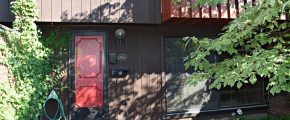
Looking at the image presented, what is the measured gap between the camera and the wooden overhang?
26.3 ft

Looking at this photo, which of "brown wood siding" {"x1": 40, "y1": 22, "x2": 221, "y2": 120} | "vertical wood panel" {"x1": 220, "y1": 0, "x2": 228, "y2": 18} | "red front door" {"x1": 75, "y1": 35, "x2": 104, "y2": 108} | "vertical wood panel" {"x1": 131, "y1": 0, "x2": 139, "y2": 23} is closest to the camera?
"vertical wood panel" {"x1": 220, "y1": 0, "x2": 228, "y2": 18}

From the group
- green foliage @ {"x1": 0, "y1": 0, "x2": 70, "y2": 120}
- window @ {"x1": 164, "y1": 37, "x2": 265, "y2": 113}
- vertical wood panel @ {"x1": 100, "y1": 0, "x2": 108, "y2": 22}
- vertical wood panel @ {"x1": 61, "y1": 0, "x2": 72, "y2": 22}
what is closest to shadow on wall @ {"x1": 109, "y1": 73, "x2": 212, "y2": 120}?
window @ {"x1": 164, "y1": 37, "x2": 265, "y2": 113}

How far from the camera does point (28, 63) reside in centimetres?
714

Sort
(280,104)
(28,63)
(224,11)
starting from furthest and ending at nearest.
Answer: (280,104) < (224,11) < (28,63)

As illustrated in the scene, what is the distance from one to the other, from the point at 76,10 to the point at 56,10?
452mm

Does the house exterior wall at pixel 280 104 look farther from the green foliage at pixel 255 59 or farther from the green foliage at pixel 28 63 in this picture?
the green foliage at pixel 28 63

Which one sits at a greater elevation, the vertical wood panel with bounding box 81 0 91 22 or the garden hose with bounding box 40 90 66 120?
the vertical wood panel with bounding box 81 0 91 22

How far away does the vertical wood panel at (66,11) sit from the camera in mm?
8070

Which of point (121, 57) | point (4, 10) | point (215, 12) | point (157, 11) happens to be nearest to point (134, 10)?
point (157, 11)

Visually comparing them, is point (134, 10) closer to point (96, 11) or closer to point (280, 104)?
point (96, 11)

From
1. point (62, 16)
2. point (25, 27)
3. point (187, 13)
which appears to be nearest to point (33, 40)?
point (25, 27)

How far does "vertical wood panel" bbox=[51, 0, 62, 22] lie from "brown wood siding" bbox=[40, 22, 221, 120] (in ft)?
2.53

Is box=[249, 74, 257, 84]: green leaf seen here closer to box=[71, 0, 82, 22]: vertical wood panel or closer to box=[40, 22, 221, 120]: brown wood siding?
box=[71, 0, 82, 22]: vertical wood panel

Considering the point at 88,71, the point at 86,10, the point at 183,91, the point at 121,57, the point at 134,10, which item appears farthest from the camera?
the point at 183,91
